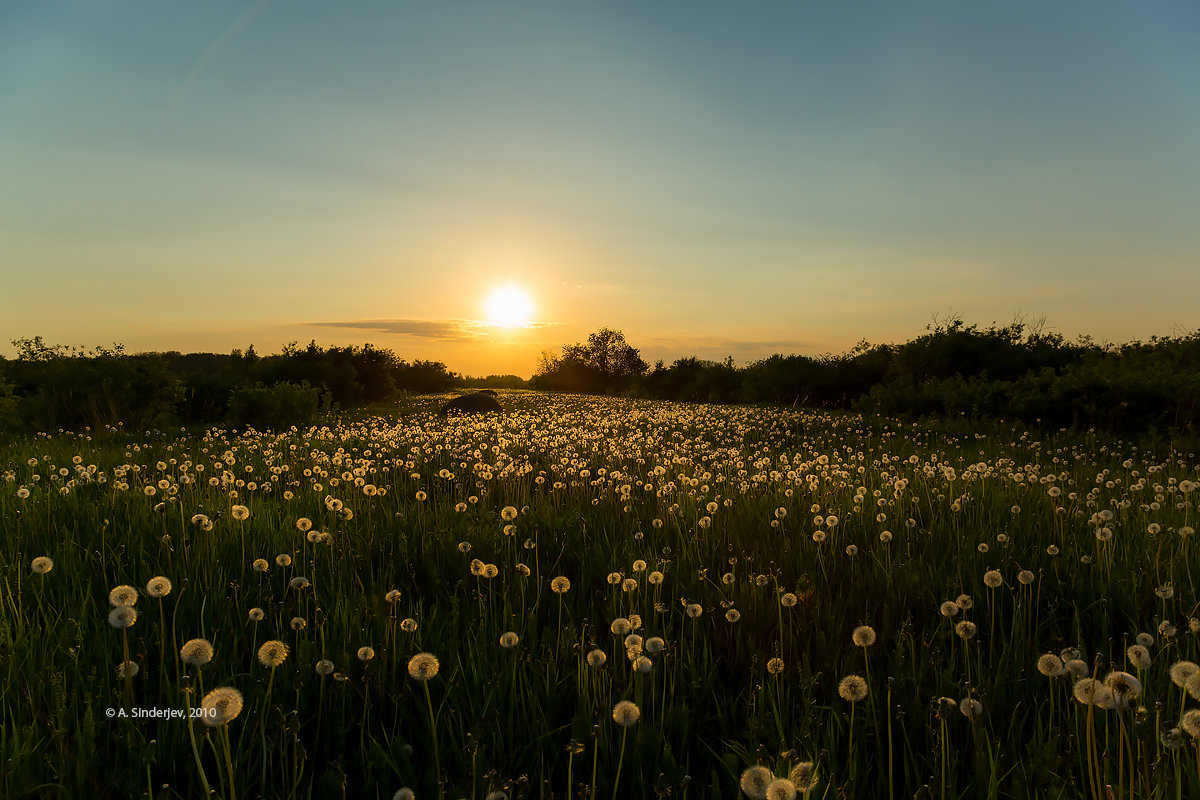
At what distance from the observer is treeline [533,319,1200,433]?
12367 millimetres

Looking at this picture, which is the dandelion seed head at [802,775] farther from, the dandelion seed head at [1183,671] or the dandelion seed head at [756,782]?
the dandelion seed head at [1183,671]

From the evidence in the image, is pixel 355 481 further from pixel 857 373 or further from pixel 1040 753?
pixel 857 373

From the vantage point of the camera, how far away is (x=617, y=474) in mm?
6613

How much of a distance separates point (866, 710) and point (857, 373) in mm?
29072

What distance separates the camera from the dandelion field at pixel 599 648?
1901 millimetres

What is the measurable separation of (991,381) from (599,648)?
21.6 m

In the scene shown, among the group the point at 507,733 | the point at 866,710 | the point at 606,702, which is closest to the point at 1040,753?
the point at 866,710

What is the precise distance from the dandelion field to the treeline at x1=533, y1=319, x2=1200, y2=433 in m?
8.65

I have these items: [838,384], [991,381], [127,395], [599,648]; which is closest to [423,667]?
[599,648]

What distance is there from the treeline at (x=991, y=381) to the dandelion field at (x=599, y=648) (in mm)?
8648

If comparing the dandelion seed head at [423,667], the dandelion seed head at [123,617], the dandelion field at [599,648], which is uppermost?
the dandelion seed head at [123,617]

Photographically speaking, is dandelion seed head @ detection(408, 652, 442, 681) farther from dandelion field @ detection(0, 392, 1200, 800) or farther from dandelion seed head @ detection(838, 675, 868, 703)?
dandelion seed head @ detection(838, 675, 868, 703)

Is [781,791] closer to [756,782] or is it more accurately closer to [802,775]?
[756,782]

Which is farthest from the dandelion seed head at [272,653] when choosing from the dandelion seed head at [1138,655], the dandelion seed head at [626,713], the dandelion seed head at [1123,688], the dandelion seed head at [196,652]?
the dandelion seed head at [1138,655]
